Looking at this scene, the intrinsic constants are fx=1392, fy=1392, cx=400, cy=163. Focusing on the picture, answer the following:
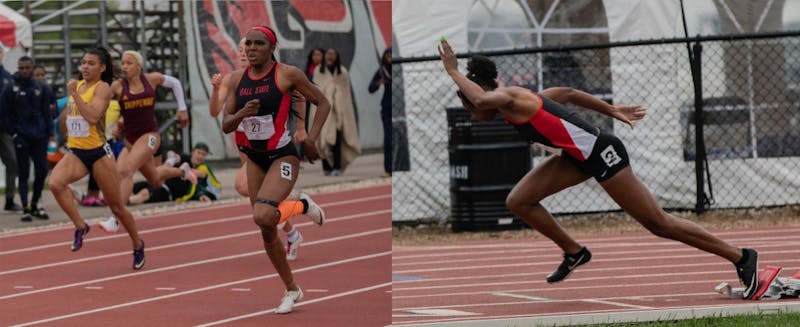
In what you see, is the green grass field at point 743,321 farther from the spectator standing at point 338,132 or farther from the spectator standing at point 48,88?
the spectator standing at point 338,132

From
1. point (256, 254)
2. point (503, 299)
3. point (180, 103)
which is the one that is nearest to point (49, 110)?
point (180, 103)

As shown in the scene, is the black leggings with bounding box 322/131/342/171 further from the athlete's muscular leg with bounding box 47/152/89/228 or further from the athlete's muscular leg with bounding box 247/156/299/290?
the athlete's muscular leg with bounding box 247/156/299/290

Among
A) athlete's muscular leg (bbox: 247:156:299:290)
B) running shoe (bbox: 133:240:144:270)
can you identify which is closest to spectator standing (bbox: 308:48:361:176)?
running shoe (bbox: 133:240:144:270)

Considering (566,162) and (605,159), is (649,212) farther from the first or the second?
(566,162)

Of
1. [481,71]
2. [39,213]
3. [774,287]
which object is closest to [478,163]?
[39,213]

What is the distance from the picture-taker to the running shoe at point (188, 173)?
54.1 ft

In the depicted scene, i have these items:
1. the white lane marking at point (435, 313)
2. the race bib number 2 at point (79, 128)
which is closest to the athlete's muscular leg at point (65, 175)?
the race bib number 2 at point (79, 128)

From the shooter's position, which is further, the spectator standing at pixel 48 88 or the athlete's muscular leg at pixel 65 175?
the spectator standing at pixel 48 88

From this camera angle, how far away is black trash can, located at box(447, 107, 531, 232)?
1563cm

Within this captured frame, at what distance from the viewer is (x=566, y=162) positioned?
8.88 meters

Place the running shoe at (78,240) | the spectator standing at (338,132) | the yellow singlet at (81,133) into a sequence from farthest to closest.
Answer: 1. the spectator standing at (338,132)
2. the running shoe at (78,240)
3. the yellow singlet at (81,133)

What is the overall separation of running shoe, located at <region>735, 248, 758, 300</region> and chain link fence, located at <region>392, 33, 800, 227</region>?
7.29 m

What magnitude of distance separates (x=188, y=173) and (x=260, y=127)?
7.80 meters

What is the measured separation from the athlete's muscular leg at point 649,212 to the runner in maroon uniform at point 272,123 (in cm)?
191
